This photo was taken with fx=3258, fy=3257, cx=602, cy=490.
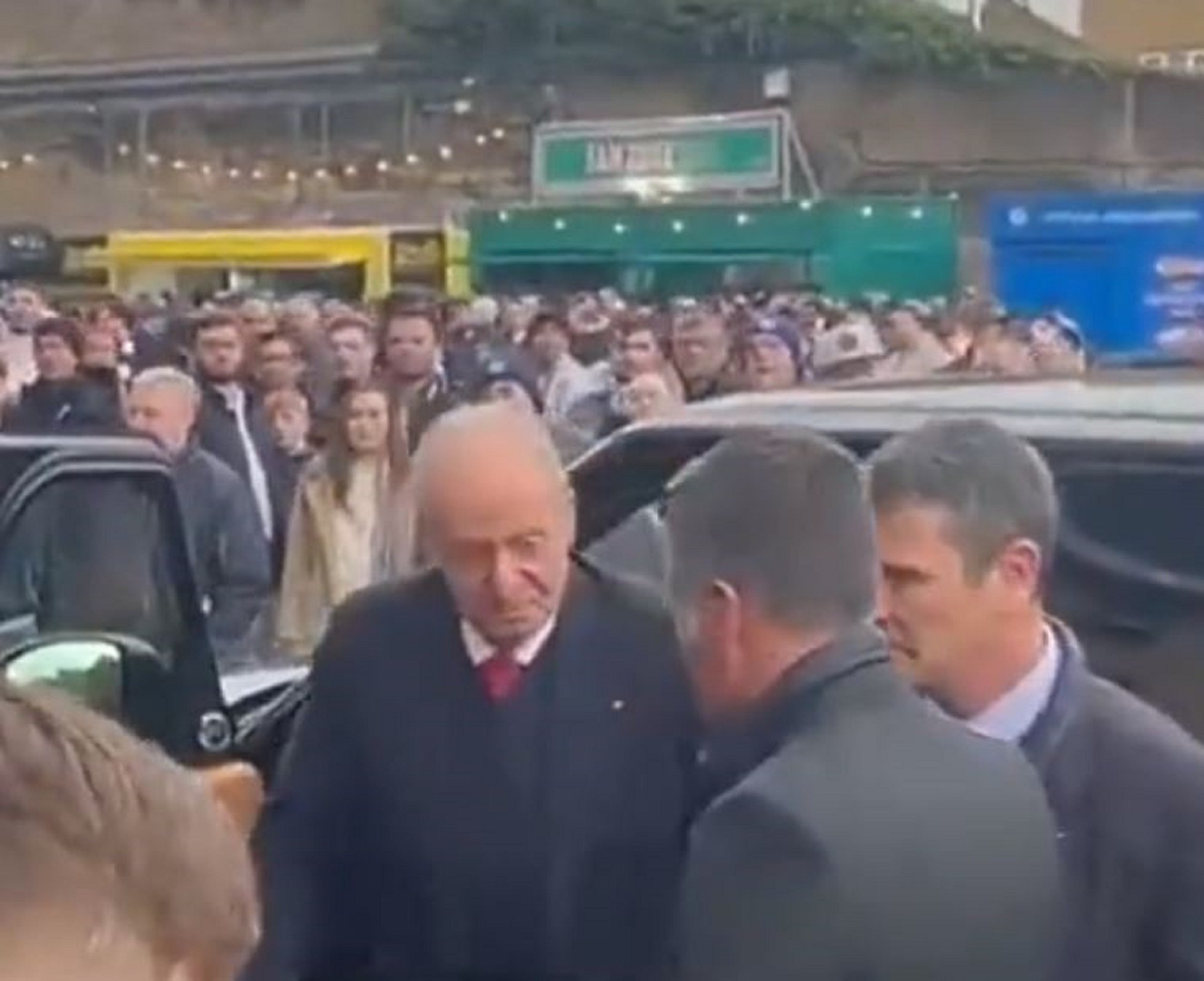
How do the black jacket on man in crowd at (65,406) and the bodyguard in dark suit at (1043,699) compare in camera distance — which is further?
the black jacket on man in crowd at (65,406)

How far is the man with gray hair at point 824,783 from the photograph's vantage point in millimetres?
3115

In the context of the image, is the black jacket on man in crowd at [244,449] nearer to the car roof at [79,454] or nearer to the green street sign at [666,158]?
the car roof at [79,454]

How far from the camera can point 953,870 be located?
316 centimetres

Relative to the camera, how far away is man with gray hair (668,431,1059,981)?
10.2ft

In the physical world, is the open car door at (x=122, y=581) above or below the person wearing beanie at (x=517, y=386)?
above

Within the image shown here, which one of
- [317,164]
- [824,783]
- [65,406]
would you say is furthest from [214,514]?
[317,164]

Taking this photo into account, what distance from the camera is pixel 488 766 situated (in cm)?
417

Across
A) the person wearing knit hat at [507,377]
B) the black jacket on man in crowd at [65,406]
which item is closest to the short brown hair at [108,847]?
the person wearing knit hat at [507,377]

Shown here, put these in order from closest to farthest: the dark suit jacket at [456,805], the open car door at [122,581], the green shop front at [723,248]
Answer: the dark suit jacket at [456,805]
the open car door at [122,581]
the green shop front at [723,248]

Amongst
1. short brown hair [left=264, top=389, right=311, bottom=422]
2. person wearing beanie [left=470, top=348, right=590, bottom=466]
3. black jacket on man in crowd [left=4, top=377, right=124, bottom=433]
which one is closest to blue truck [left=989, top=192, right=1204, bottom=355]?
person wearing beanie [left=470, top=348, right=590, bottom=466]

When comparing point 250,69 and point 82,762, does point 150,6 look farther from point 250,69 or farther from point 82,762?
point 82,762

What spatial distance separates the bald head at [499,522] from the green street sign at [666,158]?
3240 centimetres

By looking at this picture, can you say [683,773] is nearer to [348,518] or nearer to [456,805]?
[456,805]

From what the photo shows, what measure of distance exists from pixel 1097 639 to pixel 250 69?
4762 centimetres
